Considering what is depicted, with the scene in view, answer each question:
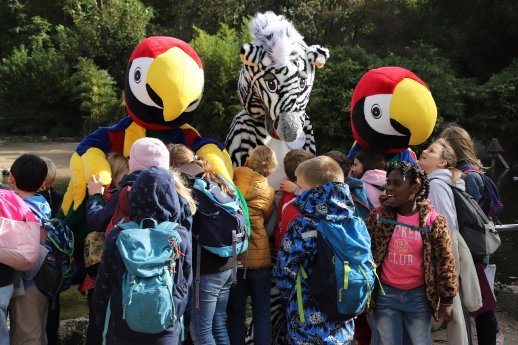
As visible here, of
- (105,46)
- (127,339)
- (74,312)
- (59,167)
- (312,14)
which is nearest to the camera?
(127,339)

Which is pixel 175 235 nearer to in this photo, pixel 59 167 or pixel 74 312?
pixel 74 312

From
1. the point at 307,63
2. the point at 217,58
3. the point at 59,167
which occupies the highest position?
the point at 307,63

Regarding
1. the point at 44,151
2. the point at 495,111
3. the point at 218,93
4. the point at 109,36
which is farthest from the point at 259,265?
the point at 109,36

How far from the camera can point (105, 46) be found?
93.4ft

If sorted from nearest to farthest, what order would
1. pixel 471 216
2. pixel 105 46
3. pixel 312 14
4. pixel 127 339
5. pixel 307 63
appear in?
1. pixel 127 339
2. pixel 471 216
3. pixel 307 63
4. pixel 312 14
5. pixel 105 46

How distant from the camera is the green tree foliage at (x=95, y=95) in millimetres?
24234

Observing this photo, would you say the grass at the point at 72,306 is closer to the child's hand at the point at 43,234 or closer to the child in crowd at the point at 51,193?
the child in crowd at the point at 51,193

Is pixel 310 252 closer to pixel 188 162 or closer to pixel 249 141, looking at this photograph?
pixel 188 162

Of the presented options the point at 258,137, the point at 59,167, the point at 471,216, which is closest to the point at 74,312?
the point at 258,137

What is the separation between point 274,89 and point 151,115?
828 millimetres

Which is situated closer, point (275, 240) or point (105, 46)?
point (275, 240)

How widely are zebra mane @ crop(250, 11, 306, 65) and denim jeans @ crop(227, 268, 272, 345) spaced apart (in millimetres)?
1416

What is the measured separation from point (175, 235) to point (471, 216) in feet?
6.31

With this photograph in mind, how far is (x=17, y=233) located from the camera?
2984 millimetres
